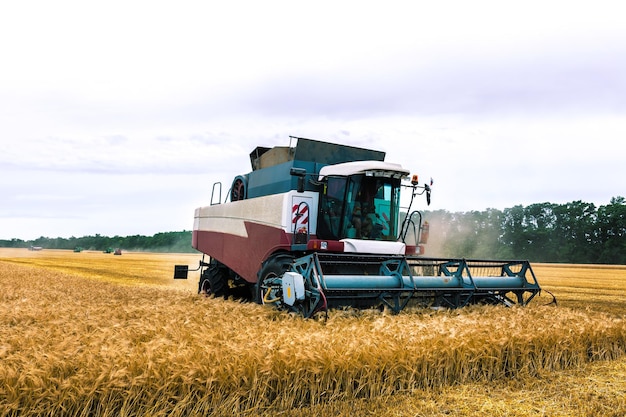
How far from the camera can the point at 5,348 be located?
4.06m

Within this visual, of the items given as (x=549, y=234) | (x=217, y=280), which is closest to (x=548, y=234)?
(x=549, y=234)

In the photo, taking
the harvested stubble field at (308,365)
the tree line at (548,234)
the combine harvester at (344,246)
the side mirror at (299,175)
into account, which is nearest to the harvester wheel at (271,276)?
the combine harvester at (344,246)

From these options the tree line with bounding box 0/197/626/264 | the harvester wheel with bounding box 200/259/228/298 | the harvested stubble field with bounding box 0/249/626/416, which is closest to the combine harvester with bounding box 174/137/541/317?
the harvested stubble field with bounding box 0/249/626/416

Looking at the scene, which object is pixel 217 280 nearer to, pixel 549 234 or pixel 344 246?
pixel 344 246

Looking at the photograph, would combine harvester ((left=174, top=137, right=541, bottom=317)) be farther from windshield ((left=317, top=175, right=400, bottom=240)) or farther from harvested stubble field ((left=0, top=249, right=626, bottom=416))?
harvested stubble field ((left=0, top=249, right=626, bottom=416))

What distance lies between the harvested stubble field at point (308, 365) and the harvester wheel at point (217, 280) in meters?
4.01

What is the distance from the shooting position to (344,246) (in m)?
7.27

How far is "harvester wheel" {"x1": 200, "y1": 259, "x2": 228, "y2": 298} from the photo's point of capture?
33.9ft

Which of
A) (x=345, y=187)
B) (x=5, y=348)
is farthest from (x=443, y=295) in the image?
(x=5, y=348)

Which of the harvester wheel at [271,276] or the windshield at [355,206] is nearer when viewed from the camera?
the harvester wheel at [271,276]

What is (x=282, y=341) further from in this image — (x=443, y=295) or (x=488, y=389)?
(x=443, y=295)

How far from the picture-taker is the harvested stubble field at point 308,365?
3553 millimetres

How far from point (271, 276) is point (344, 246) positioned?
1.19 meters

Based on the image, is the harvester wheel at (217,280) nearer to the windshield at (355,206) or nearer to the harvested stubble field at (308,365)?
the windshield at (355,206)
